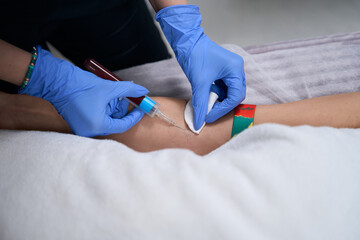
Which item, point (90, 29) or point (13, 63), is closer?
point (13, 63)

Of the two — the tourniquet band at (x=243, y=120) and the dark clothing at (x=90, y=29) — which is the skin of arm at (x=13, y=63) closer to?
the dark clothing at (x=90, y=29)

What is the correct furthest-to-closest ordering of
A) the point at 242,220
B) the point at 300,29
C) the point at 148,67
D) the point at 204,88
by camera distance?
the point at 300,29 → the point at 148,67 → the point at 204,88 → the point at 242,220

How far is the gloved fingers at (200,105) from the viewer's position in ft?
2.56

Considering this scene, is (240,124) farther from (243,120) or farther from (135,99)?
(135,99)

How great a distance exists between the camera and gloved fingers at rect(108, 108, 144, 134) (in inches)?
29.8

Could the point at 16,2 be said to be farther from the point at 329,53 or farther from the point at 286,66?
the point at 329,53

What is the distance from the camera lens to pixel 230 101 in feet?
2.59

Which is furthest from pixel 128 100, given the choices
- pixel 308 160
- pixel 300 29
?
pixel 300 29

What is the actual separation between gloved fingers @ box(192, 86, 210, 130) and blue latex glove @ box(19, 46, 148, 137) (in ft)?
0.62

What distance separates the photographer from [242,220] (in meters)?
0.50

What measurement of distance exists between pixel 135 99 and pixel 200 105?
0.76 feet

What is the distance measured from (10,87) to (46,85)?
40 cm

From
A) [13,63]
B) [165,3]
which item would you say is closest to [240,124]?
[165,3]

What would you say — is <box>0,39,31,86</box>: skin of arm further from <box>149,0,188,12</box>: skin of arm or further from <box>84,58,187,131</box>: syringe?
<box>149,0,188,12</box>: skin of arm
